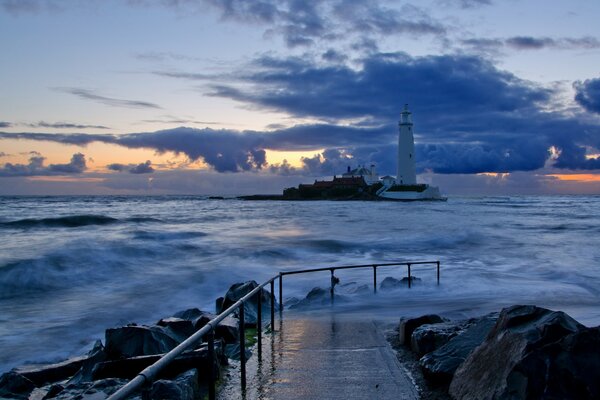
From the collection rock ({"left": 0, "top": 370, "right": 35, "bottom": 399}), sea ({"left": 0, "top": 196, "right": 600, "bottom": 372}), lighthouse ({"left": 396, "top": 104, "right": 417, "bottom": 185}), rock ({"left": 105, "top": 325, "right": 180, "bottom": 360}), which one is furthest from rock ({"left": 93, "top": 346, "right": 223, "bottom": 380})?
lighthouse ({"left": 396, "top": 104, "right": 417, "bottom": 185})

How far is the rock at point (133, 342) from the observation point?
208 inches

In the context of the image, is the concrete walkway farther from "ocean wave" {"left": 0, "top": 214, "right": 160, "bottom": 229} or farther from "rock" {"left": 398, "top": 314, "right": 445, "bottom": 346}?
"ocean wave" {"left": 0, "top": 214, "right": 160, "bottom": 229}

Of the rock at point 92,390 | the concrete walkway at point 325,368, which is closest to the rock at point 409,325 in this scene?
the concrete walkway at point 325,368

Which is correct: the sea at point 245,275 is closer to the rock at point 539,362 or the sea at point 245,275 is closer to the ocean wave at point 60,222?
the rock at point 539,362

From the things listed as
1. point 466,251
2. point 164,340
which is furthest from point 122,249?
point 164,340

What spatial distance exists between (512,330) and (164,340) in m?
3.65

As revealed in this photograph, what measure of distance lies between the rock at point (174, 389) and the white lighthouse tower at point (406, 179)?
257 ft

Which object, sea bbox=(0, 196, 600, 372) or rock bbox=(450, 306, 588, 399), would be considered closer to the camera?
rock bbox=(450, 306, 588, 399)

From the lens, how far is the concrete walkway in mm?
3963

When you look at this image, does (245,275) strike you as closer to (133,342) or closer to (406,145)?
(133,342)

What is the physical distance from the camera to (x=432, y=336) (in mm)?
4836

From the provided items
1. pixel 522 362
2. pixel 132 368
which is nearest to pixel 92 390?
pixel 132 368

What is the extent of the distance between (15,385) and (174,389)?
2.59 m

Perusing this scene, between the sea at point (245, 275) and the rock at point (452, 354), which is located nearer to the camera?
the rock at point (452, 354)
